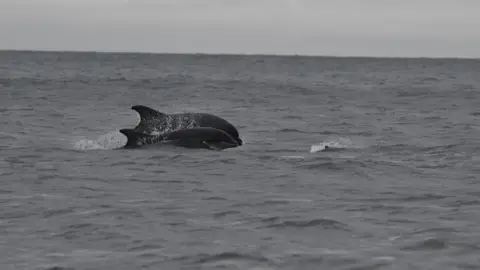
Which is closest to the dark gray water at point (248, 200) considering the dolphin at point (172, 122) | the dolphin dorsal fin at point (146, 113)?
the dolphin at point (172, 122)

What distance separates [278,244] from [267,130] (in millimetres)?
15860

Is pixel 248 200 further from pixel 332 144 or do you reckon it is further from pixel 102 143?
pixel 102 143

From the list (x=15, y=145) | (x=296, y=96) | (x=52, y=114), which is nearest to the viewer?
(x=15, y=145)

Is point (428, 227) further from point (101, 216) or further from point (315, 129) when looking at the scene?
point (315, 129)

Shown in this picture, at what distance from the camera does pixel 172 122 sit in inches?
838

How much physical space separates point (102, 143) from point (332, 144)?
542 centimetres

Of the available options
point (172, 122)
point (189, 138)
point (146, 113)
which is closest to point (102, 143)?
point (146, 113)

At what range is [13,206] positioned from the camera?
40.9 ft

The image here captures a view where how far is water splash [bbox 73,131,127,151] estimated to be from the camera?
66.6ft

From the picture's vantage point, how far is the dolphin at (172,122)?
68.9 feet

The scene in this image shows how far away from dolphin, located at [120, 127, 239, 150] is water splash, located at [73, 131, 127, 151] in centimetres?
78

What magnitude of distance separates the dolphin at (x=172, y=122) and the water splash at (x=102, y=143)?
2.33ft

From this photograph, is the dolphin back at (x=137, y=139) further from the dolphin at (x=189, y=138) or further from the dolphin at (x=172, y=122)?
the dolphin at (x=172, y=122)

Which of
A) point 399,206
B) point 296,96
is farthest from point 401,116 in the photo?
point 399,206
